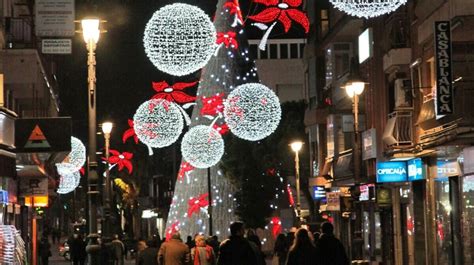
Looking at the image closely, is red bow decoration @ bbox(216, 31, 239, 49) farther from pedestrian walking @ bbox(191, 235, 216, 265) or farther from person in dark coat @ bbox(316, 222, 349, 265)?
person in dark coat @ bbox(316, 222, 349, 265)

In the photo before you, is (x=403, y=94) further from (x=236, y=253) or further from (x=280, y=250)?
(x=236, y=253)

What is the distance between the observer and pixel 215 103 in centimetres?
5872

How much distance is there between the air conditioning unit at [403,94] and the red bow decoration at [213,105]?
23526 mm

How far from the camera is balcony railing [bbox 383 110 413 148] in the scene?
3406 centimetres

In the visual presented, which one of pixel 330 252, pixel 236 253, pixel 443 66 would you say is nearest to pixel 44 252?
pixel 443 66

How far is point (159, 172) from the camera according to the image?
121 meters

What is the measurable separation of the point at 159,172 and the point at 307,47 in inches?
2634

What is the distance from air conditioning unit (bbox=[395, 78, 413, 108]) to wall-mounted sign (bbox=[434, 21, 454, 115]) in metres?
6.70

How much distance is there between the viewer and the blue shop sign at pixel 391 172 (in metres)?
35.4

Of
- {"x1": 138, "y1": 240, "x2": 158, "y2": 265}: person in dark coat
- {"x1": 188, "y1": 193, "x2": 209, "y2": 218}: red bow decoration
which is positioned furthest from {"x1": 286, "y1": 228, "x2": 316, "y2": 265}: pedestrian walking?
{"x1": 188, "y1": 193, "x2": 209, "y2": 218}: red bow decoration

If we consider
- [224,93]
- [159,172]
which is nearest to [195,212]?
[224,93]

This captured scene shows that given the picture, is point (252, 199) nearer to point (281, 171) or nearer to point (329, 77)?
point (281, 171)

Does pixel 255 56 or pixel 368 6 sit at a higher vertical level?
pixel 255 56

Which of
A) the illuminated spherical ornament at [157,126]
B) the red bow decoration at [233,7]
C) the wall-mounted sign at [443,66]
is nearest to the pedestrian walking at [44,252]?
the illuminated spherical ornament at [157,126]
